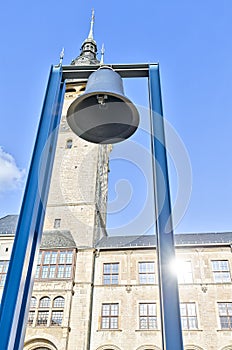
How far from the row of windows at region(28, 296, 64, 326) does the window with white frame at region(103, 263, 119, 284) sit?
120 inches

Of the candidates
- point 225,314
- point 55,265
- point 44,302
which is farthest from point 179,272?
point 44,302

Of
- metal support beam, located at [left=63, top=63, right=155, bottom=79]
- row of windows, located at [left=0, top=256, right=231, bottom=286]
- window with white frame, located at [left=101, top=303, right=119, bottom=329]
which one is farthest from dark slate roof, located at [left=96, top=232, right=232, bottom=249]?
metal support beam, located at [left=63, top=63, right=155, bottom=79]

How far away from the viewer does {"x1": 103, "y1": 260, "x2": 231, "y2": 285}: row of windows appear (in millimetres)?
20031

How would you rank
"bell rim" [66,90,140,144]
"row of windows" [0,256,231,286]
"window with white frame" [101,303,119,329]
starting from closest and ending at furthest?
"bell rim" [66,90,140,144]
"window with white frame" [101,303,119,329]
"row of windows" [0,256,231,286]

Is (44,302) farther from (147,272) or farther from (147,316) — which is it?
(147,272)

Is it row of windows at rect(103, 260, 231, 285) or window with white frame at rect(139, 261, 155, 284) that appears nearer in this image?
row of windows at rect(103, 260, 231, 285)

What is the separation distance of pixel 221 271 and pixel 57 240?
10.7 meters

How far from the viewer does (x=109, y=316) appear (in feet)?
62.3

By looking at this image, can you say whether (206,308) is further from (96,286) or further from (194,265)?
(96,286)

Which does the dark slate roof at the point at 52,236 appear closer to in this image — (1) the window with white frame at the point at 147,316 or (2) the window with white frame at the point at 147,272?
(2) the window with white frame at the point at 147,272

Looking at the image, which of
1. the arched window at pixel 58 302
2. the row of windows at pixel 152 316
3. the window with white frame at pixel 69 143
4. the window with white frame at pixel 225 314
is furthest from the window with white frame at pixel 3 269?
the window with white frame at pixel 225 314

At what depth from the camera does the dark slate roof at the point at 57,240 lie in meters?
21.5

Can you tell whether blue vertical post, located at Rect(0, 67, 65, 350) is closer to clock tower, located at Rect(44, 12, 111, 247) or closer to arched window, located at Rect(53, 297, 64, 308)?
arched window, located at Rect(53, 297, 64, 308)

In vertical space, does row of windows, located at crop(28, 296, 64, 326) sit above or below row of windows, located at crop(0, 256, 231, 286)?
below
